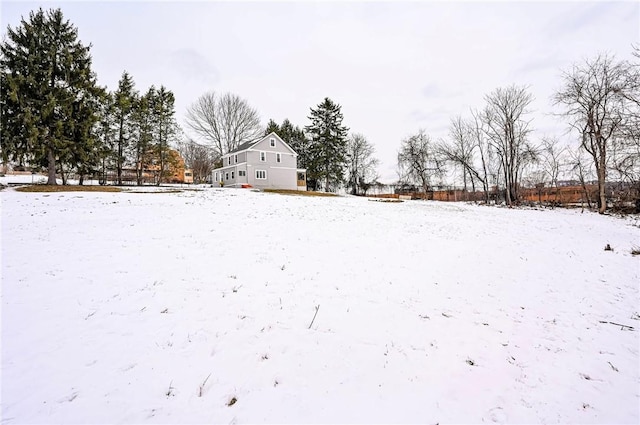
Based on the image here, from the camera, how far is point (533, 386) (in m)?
3.65

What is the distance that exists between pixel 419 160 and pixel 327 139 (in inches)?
618

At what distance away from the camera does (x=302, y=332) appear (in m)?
4.57

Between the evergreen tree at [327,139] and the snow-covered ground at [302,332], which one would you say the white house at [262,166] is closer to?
the evergreen tree at [327,139]

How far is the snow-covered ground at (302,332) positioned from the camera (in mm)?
3145

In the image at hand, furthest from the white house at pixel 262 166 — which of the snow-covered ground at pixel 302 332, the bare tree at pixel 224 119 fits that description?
the snow-covered ground at pixel 302 332

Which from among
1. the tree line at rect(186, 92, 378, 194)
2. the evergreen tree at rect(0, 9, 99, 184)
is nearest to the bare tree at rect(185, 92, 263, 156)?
the tree line at rect(186, 92, 378, 194)

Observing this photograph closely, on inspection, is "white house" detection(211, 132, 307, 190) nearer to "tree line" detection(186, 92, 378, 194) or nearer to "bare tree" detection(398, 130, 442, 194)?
"tree line" detection(186, 92, 378, 194)

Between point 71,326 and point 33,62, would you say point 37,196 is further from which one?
point 71,326

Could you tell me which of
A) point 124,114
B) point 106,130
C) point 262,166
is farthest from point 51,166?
point 262,166

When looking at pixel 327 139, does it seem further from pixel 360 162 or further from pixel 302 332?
pixel 302 332

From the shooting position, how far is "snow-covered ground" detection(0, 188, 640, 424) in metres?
3.14

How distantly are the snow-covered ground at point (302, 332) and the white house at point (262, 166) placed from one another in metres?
26.4

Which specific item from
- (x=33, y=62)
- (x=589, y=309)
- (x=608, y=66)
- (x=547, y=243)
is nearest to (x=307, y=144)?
(x=33, y=62)

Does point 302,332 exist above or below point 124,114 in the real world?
below
